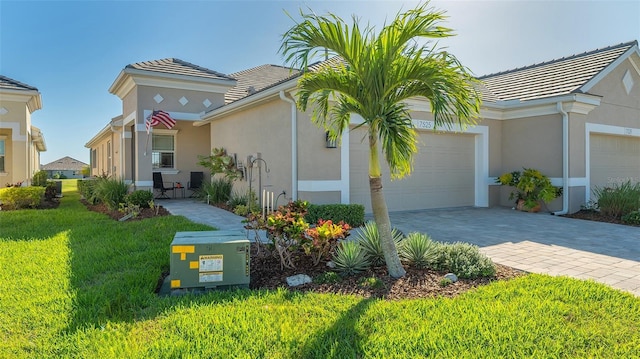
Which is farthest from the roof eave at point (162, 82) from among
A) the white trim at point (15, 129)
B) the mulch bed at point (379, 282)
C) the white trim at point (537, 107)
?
the mulch bed at point (379, 282)

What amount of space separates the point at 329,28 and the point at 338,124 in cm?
133

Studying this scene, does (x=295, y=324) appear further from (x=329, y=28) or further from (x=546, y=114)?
(x=546, y=114)

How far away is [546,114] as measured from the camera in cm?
1152

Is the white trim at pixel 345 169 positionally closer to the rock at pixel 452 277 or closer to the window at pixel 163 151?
the rock at pixel 452 277

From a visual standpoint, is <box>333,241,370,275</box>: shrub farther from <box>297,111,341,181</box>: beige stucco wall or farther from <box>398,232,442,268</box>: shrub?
<box>297,111,341,181</box>: beige stucco wall

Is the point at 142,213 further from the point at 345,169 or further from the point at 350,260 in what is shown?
the point at 350,260

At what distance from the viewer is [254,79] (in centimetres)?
1739

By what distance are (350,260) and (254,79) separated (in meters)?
14.0

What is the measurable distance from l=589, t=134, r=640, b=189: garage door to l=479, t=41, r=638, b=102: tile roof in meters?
1.95

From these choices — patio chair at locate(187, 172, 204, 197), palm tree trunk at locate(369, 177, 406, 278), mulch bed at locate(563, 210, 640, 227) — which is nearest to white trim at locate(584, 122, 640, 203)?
mulch bed at locate(563, 210, 640, 227)

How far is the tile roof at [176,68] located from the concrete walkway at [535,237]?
501 centimetres

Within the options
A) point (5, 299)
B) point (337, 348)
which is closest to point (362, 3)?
point (337, 348)

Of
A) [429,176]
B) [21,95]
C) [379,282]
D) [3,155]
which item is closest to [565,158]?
[429,176]

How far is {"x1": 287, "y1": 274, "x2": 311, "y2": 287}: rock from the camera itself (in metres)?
4.61
